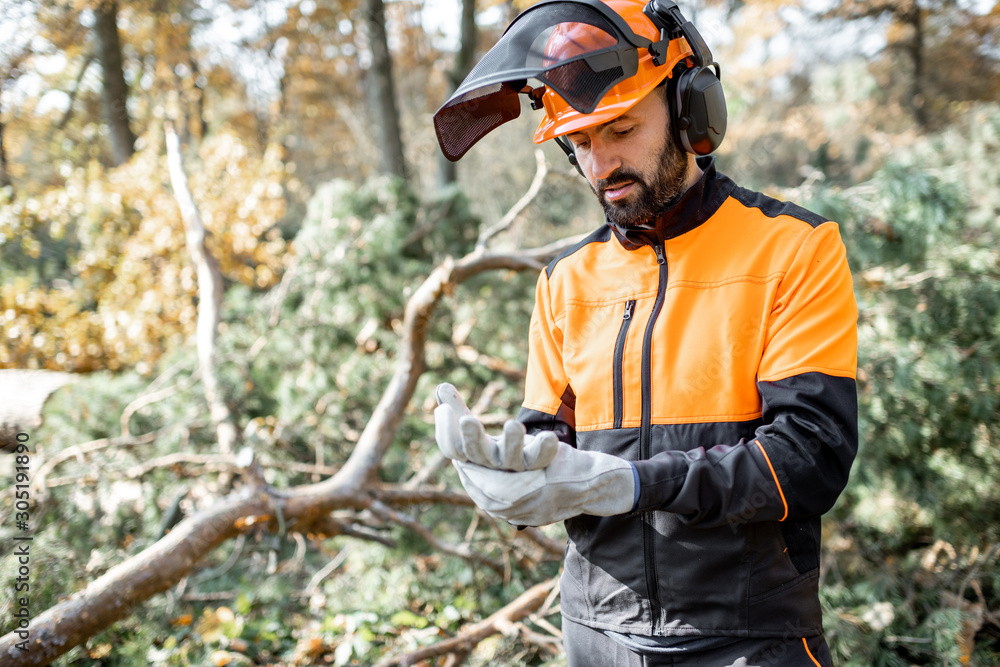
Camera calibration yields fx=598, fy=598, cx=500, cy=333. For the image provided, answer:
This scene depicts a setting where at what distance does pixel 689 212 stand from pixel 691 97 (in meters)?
0.27

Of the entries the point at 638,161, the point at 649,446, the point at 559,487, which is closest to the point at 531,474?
the point at 559,487

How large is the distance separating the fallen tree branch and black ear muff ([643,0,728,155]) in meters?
2.35

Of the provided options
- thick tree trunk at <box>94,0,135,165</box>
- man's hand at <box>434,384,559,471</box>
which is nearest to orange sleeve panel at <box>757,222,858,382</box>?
man's hand at <box>434,384,559,471</box>

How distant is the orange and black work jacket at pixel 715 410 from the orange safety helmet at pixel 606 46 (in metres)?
0.28

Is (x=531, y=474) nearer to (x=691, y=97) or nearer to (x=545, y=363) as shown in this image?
(x=545, y=363)

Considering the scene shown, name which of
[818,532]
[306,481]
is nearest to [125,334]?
[306,481]

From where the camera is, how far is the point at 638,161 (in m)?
1.44

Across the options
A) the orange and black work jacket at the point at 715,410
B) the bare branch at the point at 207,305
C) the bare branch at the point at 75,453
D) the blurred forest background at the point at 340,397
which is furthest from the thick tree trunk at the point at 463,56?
the orange and black work jacket at the point at 715,410

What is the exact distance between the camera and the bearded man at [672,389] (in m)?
1.19

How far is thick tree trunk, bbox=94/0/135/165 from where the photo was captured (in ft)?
23.2

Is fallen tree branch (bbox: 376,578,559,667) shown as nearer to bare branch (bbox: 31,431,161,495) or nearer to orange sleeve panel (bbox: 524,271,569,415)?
orange sleeve panel (bbox: 524,271,569,415)

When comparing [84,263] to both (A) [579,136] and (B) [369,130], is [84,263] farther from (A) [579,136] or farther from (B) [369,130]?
(B) [369,130]

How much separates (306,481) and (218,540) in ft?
5.59

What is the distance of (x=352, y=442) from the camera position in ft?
15.5
